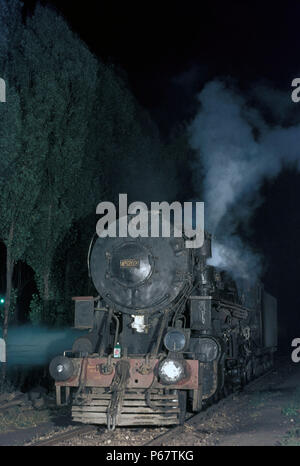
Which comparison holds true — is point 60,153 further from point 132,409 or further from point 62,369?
point 132,409

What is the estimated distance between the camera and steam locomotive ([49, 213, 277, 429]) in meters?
7.43

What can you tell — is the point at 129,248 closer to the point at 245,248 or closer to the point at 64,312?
the point at 245,248

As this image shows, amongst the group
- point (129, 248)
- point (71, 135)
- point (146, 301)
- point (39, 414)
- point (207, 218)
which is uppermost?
point (71, 135)

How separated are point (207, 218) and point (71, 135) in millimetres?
5512

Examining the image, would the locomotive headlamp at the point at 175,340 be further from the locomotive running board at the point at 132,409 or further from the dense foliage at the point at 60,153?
the dense foliage at the point at 60,153

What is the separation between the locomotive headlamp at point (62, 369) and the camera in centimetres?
780

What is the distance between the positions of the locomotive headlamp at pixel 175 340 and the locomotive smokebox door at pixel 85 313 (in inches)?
61.2

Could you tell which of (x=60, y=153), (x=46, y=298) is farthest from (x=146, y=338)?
(x=60, y=153)

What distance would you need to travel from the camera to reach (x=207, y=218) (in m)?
13.6

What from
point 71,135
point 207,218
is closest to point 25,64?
point 71,135

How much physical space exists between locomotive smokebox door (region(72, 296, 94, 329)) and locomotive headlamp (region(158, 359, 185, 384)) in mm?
1857

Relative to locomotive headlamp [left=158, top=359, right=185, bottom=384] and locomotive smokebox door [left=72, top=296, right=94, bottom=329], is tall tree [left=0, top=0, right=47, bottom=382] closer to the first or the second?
locomotive smokebox door [left=72, top=296, right=94, bottom=329]

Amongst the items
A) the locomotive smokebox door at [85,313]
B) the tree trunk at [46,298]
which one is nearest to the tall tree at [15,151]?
the tree trunk at [46,298]

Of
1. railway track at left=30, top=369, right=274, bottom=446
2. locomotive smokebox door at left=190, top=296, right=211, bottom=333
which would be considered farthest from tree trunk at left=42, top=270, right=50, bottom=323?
locomotive smokebox door at left=190, top=296, right=211, bottom=333
